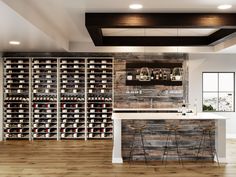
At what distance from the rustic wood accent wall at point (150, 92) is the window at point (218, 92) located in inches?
24.2

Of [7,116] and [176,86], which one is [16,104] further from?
[176,86]

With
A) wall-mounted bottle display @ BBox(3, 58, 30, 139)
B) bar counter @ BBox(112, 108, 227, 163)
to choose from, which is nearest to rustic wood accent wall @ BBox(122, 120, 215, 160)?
bar counter @ BBox(112, 108, 227, 163)

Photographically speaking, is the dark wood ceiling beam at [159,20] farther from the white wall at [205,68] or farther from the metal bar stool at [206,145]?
the white wall at [205,68]

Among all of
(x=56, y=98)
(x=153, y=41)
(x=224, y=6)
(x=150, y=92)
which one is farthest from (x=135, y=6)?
(x=56, y=98)

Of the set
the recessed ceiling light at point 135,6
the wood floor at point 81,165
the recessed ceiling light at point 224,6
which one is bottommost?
the wood floor at point 81,165

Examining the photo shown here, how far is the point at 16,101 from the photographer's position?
7.54 meters

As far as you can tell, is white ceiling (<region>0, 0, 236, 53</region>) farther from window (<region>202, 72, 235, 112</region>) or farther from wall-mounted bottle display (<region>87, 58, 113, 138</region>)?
window (<region>202, 72, 235, 112</region>)

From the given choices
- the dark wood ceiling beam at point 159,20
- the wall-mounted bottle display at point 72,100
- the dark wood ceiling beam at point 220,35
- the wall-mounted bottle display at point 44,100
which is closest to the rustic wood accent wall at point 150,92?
the wall-mounted bottle display at point 72,100

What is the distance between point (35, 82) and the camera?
7574mm

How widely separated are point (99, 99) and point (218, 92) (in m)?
3.49

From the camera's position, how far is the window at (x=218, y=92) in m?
A: 7.95

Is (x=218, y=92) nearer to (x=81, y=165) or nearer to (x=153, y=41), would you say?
(x=153, y=41)

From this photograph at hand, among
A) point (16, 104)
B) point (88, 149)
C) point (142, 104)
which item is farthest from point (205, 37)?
point (16, 104)

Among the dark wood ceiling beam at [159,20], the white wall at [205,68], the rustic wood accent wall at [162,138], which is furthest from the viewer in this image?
the white wall at [205,68]
